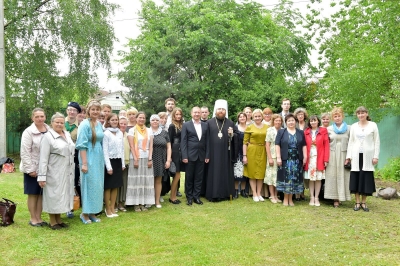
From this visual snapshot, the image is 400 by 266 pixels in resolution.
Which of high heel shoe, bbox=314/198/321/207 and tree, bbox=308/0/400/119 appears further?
tree, bbox=308/0/400/119

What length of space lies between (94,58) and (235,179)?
9.45m

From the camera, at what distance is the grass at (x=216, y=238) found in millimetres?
4500

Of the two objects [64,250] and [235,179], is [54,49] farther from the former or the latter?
[64,250]

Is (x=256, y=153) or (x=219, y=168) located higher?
(x=256, y=153)

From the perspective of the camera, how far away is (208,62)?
17.5 m

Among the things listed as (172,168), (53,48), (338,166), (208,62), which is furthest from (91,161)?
(208,62)

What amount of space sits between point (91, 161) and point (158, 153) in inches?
59.2

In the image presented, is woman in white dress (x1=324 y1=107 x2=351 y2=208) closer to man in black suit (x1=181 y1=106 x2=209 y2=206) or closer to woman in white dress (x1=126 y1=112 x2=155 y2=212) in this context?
man in black suit (x1=181 y1=106 x2=209 y2=206)

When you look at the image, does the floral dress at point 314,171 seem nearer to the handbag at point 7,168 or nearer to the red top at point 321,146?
the red top at point 321,146

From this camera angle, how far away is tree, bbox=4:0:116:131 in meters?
13.9

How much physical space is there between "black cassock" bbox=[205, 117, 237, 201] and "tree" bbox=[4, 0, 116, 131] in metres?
8.77

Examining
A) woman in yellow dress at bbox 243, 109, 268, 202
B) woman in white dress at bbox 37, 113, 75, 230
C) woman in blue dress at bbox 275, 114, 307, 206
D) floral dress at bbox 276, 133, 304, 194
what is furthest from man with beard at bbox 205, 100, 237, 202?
woman in white dress at bbox 37, 113, 75, 230

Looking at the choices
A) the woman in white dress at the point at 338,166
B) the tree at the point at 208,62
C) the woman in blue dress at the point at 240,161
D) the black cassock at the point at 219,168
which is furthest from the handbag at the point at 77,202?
the tree at the point at 208,62

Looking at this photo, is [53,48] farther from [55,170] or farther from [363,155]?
[363,155]
